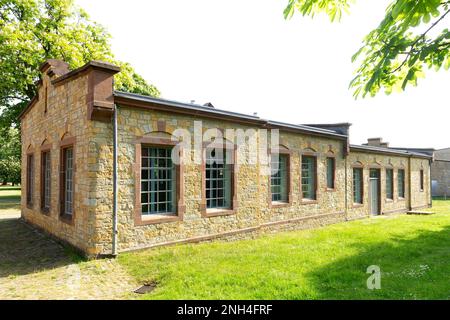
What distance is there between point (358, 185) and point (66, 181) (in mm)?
14453

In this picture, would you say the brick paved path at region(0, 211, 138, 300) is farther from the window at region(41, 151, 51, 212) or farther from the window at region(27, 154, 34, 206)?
the window at region(27, 154, 34, 206)

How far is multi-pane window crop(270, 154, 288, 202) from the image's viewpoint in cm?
1255

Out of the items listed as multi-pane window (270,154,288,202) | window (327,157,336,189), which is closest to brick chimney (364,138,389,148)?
window (327,157,336,189)

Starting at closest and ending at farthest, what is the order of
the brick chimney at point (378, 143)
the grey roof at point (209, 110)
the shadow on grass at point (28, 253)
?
the shadow on grass at point (28, 253) → the grey roof at point (209, 110) → the brick chimney at point (378, 143)

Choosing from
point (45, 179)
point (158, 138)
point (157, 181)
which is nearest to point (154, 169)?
point (157, 181)

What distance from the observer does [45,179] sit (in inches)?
436

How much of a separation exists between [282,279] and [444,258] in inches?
183

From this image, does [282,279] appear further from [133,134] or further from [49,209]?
[49,209]

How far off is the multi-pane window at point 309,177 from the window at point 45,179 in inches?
404

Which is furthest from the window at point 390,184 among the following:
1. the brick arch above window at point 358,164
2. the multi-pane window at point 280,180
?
the multi-pane window at point 280,180

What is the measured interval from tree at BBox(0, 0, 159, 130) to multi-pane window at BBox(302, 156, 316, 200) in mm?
14075

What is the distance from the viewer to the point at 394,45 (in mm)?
3766

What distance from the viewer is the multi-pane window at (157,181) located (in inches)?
338

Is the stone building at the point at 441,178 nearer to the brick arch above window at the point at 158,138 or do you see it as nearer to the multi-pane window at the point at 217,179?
the multi-pane window at the point at 217,179
